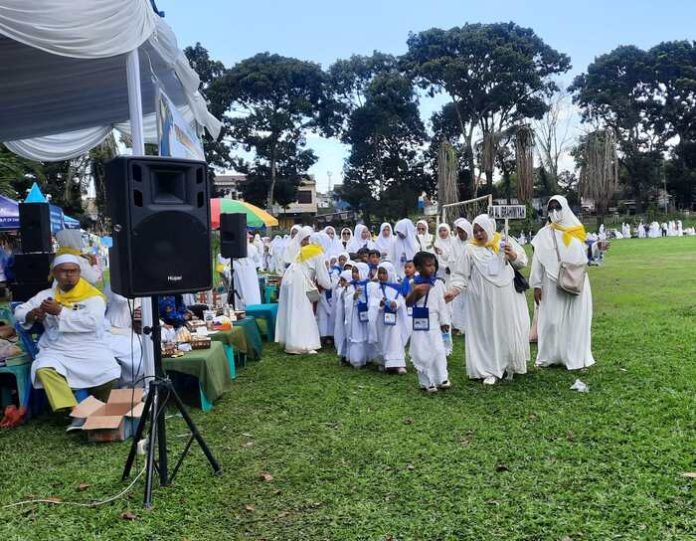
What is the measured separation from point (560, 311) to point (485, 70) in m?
38.0

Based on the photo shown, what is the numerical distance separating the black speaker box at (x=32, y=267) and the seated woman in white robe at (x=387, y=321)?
15.2 ft

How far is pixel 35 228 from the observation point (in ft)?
27.6

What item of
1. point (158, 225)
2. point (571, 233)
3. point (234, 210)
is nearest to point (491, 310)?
point (571, 233)

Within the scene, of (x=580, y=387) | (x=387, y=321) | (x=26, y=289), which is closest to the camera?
(x=580, y=387)

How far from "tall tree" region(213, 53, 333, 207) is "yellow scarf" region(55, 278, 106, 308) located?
3578 centimetres

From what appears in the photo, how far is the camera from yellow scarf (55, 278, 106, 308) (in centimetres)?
562

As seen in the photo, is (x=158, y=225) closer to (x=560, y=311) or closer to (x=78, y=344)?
(x=78, y=344)

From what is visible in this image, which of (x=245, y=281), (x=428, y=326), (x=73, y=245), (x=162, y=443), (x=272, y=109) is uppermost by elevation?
(x=272, y=109)

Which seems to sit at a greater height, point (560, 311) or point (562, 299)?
point (562, 299)

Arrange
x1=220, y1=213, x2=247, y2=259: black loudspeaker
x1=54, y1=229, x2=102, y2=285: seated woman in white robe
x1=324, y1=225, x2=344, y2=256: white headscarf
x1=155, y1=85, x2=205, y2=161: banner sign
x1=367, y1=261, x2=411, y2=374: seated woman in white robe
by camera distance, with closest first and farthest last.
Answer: x1=155, y1=85, x2=205, y2=161: banner sign < x1=54, y1=229, x2=102, y2=285: seated woman in white robe < x1=367, y1=261, x2=411, y2=374: seated woman in white robe < x1=220, y1=213, x2=247, y2=259: black loudspeaker < x1=324, y1=225, x2=344, y2=256: white headscarf

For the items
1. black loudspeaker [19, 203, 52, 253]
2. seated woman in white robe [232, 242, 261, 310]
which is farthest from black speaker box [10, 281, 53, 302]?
seated woman in white robe [232, 242, 261, 310]

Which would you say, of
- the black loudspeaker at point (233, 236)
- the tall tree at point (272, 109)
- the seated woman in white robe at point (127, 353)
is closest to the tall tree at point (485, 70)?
the tall tree at point (272, 109)

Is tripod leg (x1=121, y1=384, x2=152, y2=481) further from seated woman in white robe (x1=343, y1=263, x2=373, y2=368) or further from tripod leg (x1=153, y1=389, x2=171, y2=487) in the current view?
seated woman in white robe (x1=343, y1=263, x2=373, y2=368)

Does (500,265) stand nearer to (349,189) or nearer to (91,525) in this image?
(91,525)
